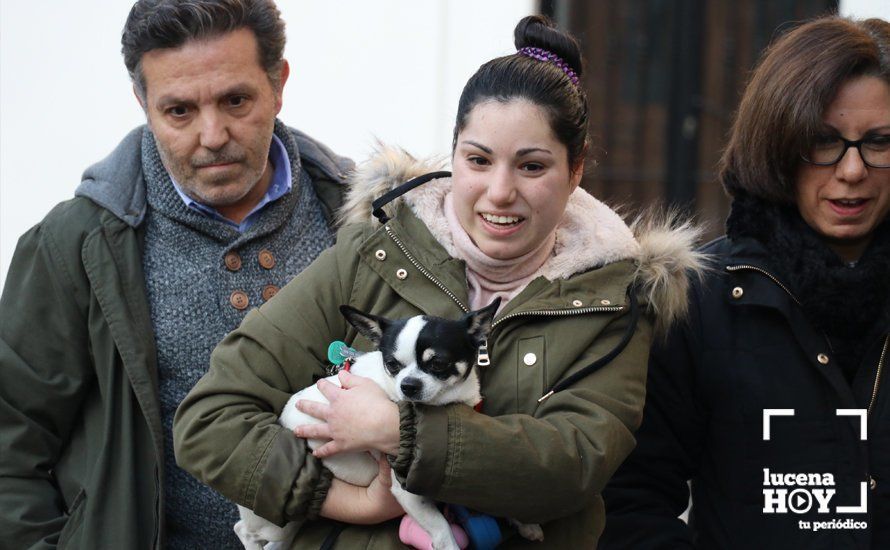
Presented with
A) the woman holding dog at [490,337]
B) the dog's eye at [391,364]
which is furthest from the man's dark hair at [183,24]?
the dog's eye at [391,364]

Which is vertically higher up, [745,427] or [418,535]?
[745,427]

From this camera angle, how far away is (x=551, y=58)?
Result: 2.80 m

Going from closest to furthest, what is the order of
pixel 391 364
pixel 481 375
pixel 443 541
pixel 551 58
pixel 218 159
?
1. pixel 443 541
2. pixel 391 364
3. pixel 481 375
4. pixel 551 58
5. pixel 218 159

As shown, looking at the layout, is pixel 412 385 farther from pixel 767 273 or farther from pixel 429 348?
pixel 767 273

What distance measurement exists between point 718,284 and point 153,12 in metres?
1.68

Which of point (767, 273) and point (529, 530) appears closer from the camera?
point (529, 530)

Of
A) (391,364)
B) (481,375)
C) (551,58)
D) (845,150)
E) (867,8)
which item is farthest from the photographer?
(867,8)

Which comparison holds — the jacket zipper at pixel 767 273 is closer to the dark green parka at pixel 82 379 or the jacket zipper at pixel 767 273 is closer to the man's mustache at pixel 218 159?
the man's mustache at pixel 218 159

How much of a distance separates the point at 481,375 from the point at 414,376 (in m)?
0.23

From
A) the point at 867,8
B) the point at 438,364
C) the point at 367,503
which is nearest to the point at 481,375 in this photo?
the point at 438,364

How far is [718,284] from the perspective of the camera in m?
3.10

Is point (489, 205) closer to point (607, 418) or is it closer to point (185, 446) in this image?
point (607, 418)

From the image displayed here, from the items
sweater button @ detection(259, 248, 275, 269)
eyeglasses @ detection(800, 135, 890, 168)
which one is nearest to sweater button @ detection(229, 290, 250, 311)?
sweater button @ detection(259, 248, 275, 269)

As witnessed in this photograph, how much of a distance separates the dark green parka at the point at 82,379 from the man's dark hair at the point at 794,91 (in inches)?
65.9
